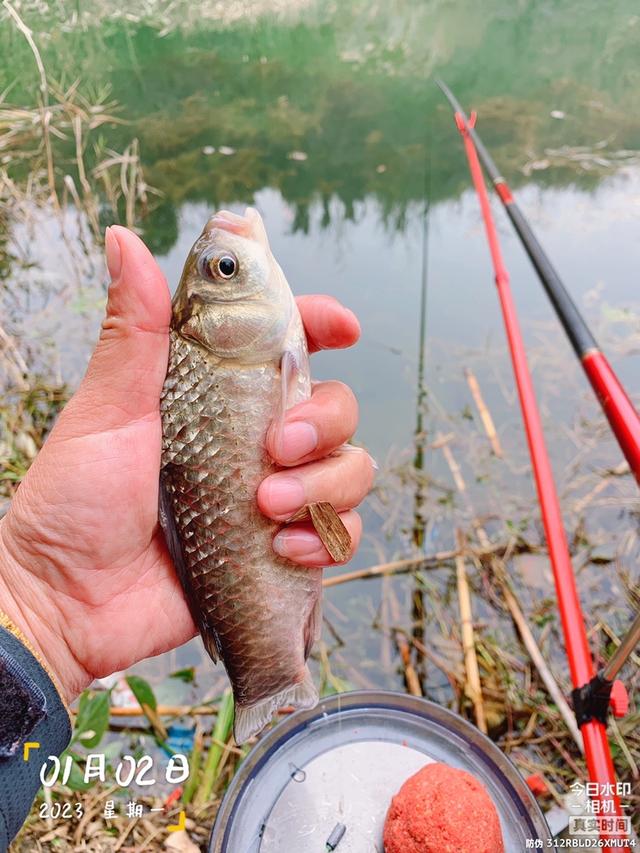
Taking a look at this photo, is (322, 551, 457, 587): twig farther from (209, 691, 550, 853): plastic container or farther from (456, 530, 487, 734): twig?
(209, 691, 550, 853): plastic container

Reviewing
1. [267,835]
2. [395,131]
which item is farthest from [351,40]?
[267,835]

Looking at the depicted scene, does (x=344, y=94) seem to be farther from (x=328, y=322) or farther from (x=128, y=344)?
(x=128, y=344)

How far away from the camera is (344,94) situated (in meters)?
9.03

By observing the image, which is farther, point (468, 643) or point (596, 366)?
point (468, 643)

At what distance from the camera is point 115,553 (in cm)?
171

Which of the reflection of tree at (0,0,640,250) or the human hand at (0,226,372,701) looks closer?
the human hand at (0,226,372,701)

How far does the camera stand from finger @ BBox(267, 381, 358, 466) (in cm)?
155

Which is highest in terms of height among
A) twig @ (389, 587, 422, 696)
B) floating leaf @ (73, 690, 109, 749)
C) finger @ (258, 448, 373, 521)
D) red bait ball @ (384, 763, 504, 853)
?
finger @ (258, 448, 373, 521)

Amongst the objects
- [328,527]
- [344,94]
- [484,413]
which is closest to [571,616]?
[328,527]

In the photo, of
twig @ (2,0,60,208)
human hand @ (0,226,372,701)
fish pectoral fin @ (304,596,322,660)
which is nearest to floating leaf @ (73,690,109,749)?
human hand @ (0,226,372,701)

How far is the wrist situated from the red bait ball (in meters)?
0.93

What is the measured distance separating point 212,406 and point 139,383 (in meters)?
0.23

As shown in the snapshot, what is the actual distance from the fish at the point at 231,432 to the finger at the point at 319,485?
0.13 ft

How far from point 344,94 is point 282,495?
9039mm
